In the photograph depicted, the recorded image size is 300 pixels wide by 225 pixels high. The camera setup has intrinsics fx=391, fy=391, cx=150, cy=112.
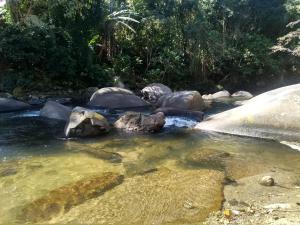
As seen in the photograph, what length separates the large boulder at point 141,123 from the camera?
1055 centimetres

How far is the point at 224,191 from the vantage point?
5918mm

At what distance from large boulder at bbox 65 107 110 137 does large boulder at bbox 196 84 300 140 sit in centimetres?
284

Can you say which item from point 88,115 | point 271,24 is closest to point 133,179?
point 88,115

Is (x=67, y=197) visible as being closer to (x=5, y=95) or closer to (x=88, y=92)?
(x=5, y=95)

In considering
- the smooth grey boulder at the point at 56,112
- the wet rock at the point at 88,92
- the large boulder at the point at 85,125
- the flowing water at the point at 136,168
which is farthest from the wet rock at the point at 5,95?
the large boulder at the point at 85,125

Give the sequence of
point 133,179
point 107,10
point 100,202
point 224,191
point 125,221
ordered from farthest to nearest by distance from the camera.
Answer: point 107,10, point 133,179, point 224,191, point 100,202, point 125,221

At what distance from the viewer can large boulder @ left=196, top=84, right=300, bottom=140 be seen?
9.29 m

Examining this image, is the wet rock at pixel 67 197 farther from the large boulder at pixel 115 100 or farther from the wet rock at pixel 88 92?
the wet rock at pixel 88 92

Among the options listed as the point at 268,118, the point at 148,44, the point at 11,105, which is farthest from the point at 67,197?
the point at 148,44

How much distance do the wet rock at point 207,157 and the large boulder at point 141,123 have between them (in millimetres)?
2379

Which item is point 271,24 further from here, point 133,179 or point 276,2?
point 133,179

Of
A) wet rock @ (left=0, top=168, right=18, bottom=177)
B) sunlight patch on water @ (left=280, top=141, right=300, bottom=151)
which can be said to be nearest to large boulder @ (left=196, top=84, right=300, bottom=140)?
sunlight patch on water @ (left=280, top=141, right=300, bottom=151)

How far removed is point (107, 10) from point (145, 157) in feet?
46.2

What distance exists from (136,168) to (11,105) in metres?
8.27
